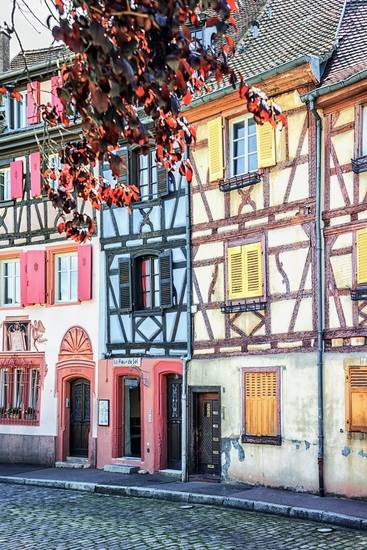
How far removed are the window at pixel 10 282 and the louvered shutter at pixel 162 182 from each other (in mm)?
5652

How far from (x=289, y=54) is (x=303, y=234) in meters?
4.19

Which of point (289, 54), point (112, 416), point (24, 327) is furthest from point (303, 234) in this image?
point (24, 327)

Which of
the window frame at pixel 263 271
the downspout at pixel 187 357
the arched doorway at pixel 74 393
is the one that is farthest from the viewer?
the arched doorway at pixel 74 393

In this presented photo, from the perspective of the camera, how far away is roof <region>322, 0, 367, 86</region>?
16.6 metres

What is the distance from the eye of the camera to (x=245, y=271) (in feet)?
60.2

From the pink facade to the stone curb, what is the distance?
6.95 feet

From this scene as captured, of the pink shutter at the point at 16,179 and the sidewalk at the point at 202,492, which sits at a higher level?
the pink shutter at the point at 16,179

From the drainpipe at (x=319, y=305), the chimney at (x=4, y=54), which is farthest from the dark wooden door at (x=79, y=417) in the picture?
the chimney at (x=4, y=54)

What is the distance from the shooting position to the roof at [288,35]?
18594 millimetres

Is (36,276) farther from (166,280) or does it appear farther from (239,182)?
(239,182)

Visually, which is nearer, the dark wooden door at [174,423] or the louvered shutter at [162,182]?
the dark wooden door at [174,423]

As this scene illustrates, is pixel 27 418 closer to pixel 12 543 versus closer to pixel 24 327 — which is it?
pixel 24 327

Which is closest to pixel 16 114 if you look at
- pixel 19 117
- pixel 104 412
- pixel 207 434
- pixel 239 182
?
pixel 19 117

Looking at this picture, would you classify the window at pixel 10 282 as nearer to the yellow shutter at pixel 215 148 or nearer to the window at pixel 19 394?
the window at pixel 19 394
